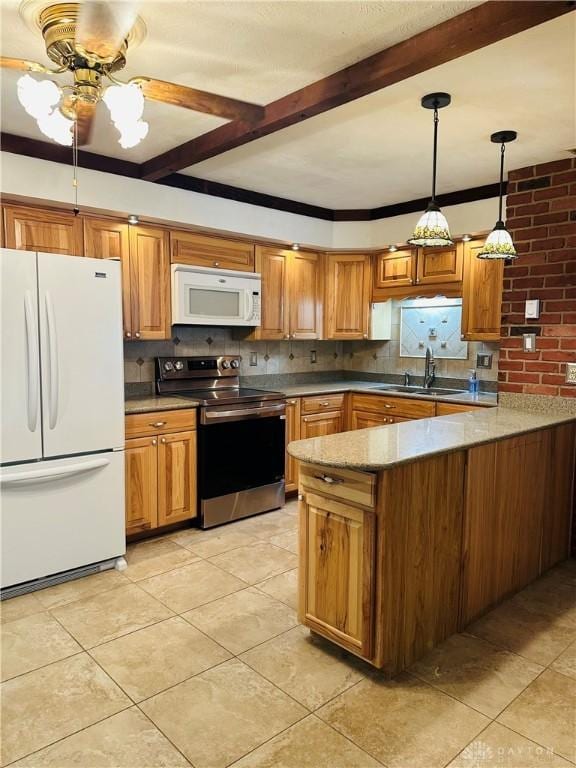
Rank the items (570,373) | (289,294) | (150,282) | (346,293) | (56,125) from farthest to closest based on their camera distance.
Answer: (346,293)
(289,294)
(150,282)
(570,373)
(56,125)

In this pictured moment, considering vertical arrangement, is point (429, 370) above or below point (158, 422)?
above

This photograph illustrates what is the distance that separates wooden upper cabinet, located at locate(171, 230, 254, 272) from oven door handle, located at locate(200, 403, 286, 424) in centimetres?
111

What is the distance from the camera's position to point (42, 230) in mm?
3205

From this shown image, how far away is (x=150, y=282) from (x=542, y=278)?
254 cm

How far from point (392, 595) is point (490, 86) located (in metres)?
2.19

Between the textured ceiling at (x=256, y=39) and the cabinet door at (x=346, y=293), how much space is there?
2.42 metres

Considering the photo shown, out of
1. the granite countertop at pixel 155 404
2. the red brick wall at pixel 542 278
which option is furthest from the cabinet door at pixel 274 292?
the red brick wall at pixel 542 278

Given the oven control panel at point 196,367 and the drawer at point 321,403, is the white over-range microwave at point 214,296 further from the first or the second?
the drawer at point 321,403

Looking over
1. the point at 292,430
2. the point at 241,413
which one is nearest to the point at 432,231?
the point at 241,413

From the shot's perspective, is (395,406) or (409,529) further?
(395,406)

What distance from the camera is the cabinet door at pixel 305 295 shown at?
181 inches

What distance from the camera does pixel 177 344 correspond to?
419cm

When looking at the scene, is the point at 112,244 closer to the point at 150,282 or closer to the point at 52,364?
the point at 150,282

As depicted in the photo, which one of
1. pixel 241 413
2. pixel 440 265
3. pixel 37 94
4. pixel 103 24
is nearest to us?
pixel 103 24
